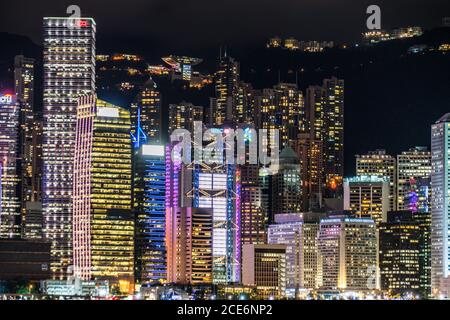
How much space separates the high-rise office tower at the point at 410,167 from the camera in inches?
1892

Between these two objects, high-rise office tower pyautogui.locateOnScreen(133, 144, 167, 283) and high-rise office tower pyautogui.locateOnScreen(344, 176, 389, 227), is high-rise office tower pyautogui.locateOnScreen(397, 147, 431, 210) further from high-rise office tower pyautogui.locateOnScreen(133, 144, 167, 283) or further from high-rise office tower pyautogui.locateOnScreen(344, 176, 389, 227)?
high-rise office tower pyautogui.locateOnScreen(133, 144, 167, 283)

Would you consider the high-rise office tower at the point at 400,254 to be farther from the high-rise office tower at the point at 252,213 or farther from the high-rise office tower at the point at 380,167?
the high-rise office tower at the point at 252,213

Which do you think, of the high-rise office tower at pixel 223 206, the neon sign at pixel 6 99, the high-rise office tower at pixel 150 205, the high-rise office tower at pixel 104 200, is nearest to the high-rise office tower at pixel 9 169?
the neon sign at pixel 6 99

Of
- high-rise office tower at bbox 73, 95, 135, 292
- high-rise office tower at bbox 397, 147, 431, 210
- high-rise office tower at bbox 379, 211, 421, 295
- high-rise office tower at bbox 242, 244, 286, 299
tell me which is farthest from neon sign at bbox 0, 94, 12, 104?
high-rise office tower at bbox 397, 147, 431, 210

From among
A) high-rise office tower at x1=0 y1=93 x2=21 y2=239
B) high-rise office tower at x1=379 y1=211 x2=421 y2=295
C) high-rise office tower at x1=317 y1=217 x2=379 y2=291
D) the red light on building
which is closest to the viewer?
high-rise office tower at x1=379 y1=211 x2=421 y2=295

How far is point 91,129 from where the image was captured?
147 ft

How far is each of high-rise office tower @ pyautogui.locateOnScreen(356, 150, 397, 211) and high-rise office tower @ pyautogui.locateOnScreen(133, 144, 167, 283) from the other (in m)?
8.43

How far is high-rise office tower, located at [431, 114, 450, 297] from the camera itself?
42.4 metres

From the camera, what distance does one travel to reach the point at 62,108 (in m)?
48.6

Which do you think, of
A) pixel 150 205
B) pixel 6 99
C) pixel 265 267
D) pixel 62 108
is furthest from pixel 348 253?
pixel 6 99

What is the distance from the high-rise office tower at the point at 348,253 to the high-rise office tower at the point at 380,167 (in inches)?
135

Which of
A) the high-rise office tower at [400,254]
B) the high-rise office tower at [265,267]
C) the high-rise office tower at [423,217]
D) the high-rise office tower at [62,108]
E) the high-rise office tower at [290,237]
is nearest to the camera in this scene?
the high-rise office tower at [400,254]

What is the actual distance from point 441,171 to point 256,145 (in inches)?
386
